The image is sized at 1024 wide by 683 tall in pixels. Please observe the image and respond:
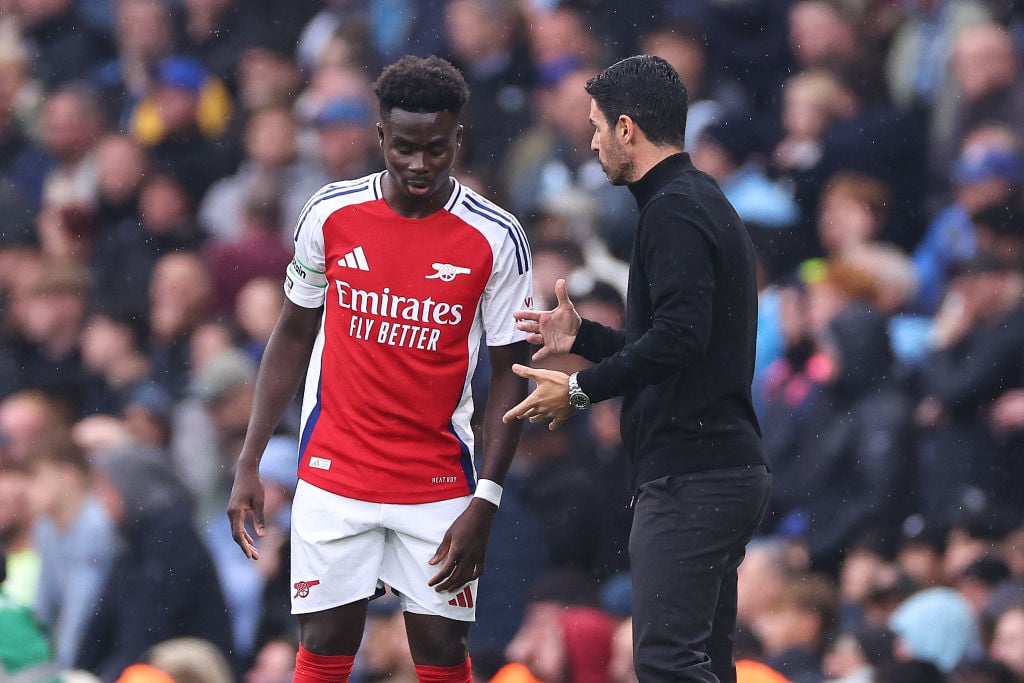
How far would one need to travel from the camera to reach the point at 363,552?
14.6ft

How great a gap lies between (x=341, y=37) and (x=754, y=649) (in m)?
3.89

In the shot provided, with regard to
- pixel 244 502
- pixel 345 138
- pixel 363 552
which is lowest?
pixel 363 552

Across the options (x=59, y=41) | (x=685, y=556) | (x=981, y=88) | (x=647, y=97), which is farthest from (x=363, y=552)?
(x=59, y=41)

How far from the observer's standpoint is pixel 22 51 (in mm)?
9406

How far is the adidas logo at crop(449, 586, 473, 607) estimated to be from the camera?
4.47 metres

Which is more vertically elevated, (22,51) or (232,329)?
(22,51)

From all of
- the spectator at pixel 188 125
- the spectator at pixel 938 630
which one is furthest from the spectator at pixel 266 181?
the spectator at pixel 938 630

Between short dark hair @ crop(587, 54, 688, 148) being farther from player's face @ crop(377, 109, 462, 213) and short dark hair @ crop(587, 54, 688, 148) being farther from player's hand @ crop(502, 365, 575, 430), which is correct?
player's hand @ crop(502, 365, 575, 430)

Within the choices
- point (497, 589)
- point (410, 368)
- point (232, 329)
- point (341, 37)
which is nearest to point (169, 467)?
point (232, 329)

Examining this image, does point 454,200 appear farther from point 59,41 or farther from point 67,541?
point 59,41

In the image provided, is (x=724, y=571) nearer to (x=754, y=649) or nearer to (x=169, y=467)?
(x=754, y=649)

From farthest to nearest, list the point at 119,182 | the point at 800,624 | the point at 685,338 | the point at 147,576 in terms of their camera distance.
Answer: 1. the point at 119,182
2. the point at 147,576
3. the point at 800,624
4. the point at 685,338

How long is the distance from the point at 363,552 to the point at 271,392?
1.74ft

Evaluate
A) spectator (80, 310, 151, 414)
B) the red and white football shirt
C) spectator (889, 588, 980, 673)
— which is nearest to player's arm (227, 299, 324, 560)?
the red and white football shirt
